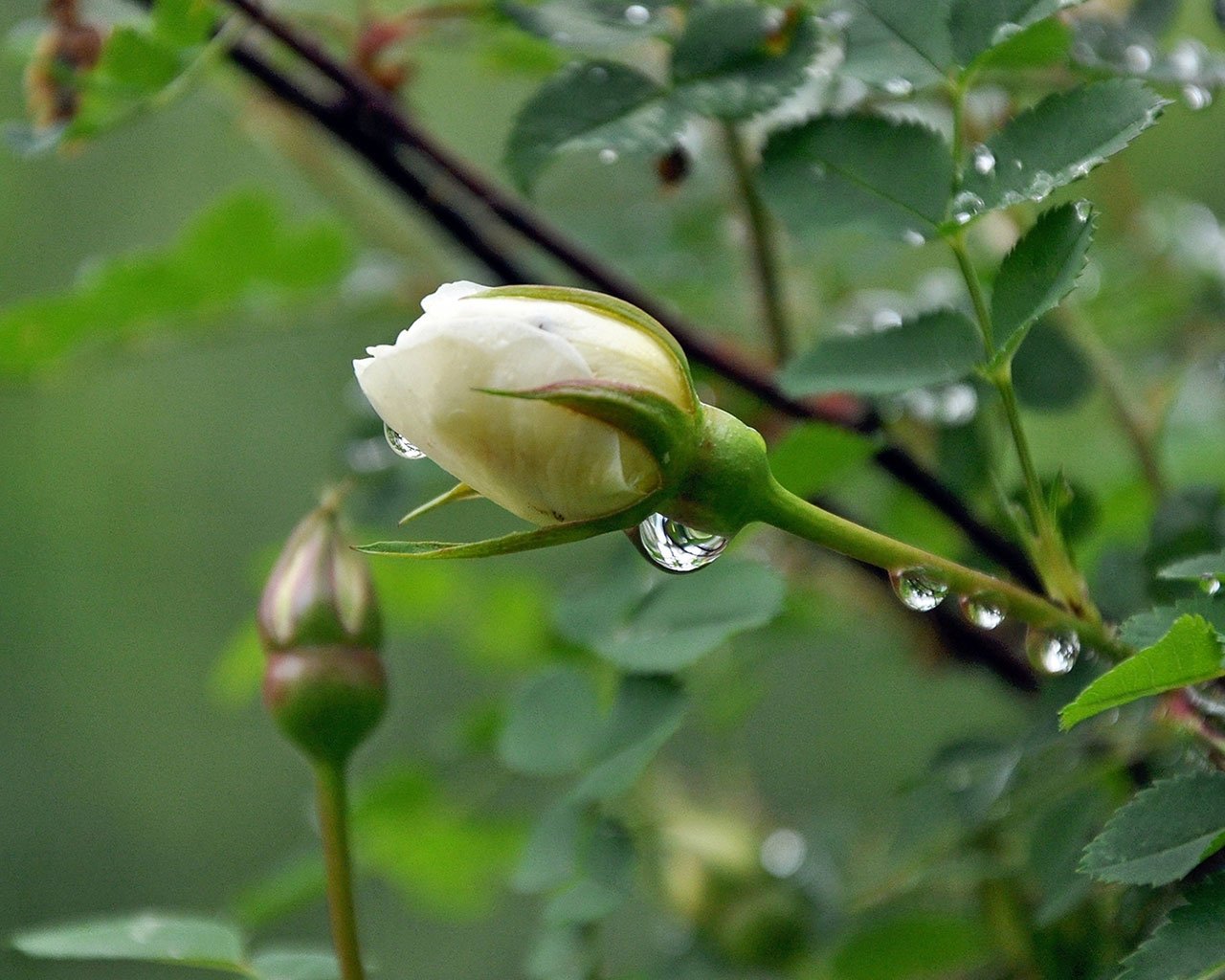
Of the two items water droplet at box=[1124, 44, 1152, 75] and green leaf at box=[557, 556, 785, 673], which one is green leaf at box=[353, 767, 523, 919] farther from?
water droplet at box=[1124, 44, 1152, 75]

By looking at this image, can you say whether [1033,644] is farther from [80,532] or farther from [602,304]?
[80,532]

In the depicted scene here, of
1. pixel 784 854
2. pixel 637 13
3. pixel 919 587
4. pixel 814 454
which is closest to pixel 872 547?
pixel 919 587

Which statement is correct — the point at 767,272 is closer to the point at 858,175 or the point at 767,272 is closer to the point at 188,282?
the point at 858,175

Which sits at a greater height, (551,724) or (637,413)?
(637,413)

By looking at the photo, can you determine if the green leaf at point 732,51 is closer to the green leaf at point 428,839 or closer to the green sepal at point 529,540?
the green sepal at point 529,540

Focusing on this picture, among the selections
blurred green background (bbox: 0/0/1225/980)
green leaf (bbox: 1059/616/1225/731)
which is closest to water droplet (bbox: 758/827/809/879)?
green leaf (bbox: 1059/616/1225/731)

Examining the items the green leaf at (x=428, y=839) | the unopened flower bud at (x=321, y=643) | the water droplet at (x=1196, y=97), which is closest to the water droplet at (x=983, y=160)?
the water droplet at (x=1196, y=97)
